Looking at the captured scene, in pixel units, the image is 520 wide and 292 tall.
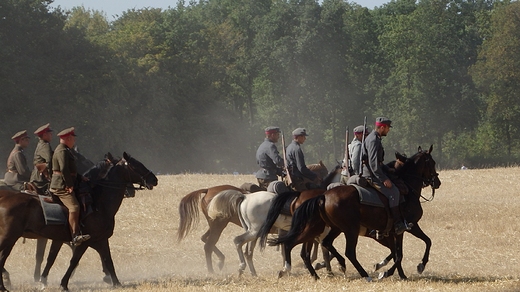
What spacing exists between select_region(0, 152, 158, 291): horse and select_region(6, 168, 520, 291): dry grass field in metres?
0.79

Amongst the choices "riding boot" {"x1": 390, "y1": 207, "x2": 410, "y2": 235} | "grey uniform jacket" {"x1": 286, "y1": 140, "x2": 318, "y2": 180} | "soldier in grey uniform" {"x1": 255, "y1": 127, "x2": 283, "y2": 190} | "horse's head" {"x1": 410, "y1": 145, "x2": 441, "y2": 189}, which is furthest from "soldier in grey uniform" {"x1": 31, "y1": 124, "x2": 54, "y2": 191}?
"horse's head" {"x1": 410, "y1": 145, "x2": 441, "y2": 189}

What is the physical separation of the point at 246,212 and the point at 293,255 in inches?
163

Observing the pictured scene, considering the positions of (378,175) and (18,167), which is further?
(18,167)

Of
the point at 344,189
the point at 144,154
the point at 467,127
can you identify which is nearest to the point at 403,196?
the point at 344,189

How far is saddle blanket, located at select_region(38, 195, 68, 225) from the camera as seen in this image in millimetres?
14953

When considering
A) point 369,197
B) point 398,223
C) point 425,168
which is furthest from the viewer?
point 425,168

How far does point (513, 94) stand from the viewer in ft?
243

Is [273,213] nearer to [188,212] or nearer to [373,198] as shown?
[373,198]

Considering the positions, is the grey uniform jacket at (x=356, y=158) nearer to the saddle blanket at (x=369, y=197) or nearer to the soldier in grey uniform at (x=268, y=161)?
the saddle blanket at (x=369, y=197)

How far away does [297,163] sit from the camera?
18172 millimetres

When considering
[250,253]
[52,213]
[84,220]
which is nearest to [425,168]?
[250,253]

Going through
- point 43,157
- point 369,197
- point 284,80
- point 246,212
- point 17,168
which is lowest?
point 246,212

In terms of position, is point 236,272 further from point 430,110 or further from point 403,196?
point 430,110

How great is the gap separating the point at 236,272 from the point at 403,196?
3851 mm
